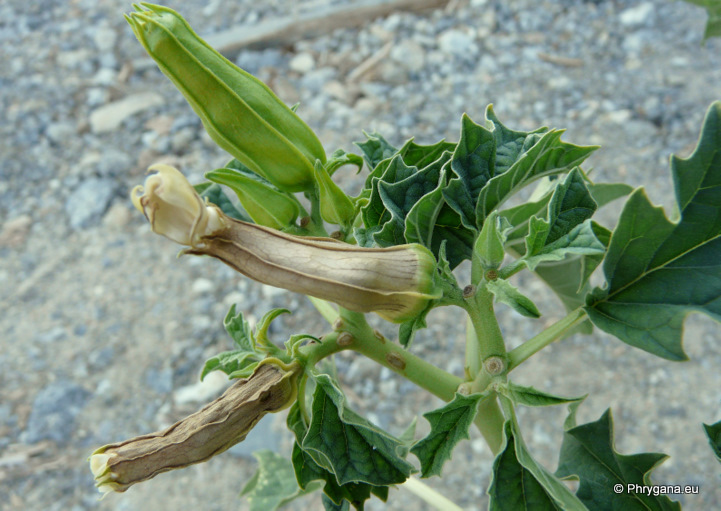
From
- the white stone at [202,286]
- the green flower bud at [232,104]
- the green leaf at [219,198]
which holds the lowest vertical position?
the white stone at [202,286]

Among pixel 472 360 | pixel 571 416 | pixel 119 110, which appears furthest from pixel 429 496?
pixel 119 110

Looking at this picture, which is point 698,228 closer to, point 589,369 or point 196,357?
point 589,369

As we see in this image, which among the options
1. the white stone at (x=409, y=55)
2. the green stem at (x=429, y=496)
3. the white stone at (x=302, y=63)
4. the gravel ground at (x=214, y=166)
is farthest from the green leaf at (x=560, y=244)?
the white stone at (x=302, y=63)

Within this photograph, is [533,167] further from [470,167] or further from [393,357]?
[393,357]

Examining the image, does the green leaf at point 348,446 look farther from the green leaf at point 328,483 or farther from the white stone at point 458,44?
the white stone at point 458,44

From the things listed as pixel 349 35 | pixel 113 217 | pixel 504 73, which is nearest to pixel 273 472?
pixel 113 217

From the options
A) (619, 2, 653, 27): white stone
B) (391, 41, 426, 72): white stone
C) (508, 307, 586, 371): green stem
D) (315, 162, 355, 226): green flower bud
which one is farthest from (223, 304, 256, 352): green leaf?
(619, 2, 653, 27): white stone
